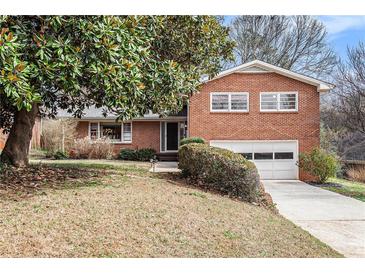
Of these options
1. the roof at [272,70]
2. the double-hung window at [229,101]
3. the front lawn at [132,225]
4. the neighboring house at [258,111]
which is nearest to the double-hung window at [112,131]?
the neighboring house at [258,111]

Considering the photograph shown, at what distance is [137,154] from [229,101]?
14.1ft

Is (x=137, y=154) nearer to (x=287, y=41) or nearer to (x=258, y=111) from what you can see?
(x=258, y=111)

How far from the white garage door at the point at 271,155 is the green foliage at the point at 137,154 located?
316 cm

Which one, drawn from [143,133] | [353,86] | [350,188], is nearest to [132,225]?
[350,188]

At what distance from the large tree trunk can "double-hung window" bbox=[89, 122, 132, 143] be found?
9.20 meters

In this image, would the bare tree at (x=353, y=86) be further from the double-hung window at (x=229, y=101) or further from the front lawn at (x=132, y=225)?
the front lawn at (x=132, y=225)

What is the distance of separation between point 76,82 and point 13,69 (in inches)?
37.0

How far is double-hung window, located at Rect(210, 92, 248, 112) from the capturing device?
1411 centimetres

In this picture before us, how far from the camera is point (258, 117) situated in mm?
14016

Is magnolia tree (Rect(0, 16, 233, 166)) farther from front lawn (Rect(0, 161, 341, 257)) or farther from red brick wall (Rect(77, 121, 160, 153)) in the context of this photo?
red brick wall (Rect(77, 121, 160, 153))

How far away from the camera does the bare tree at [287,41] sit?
9.98 m

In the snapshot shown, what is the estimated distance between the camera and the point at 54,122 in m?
15.9
